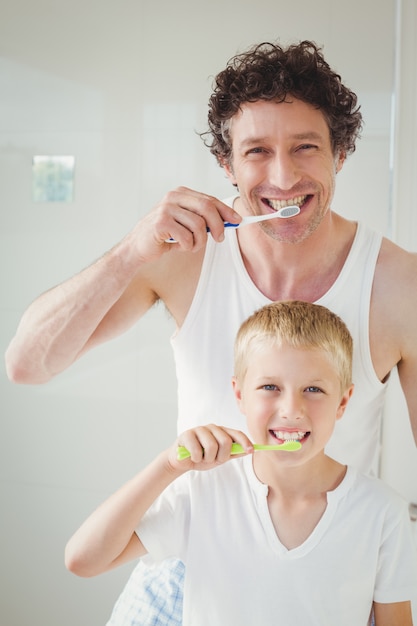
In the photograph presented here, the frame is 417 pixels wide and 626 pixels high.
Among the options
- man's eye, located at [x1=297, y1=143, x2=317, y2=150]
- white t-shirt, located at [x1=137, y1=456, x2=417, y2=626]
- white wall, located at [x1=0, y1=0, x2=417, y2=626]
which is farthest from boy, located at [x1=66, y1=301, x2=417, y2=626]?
white wall, located at [x1=0, y1=0, x2=417, y2=626]

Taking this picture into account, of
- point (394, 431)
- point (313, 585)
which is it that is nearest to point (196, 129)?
point (394, 431)

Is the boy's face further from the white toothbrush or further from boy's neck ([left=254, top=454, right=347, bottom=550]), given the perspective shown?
the white toothbrush

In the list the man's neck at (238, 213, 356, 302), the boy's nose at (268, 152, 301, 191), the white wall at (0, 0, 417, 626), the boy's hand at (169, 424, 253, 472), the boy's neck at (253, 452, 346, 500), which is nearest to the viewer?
the boy's hand at (169, 424, 253, 472)

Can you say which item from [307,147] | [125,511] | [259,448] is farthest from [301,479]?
[307,147]

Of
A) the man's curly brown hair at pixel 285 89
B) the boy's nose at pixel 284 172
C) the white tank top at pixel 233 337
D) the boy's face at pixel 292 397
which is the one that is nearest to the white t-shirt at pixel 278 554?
the boy's face at pixel 292 397

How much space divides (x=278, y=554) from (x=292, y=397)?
204 mm

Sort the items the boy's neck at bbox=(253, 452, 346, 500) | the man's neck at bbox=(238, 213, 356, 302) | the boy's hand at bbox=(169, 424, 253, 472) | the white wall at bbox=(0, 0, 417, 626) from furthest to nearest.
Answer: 1. the white wall at bbox=(0, 0, 417, 626)
2. the man's neck at bbox=(238, 213, 356, 302)
3. the boy's neck at bbox=(253, 452, 346, 500)
4. the boy's hand at bbox=(169, 424, 253, 472)

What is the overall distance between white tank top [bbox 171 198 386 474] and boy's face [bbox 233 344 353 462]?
24cm

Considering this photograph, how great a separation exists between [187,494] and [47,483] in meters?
1.07

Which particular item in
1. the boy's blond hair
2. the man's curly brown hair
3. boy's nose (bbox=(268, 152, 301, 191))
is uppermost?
the man's curly brown hair

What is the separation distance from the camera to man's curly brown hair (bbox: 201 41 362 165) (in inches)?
44.7

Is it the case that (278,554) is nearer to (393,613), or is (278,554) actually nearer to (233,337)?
(393,613)

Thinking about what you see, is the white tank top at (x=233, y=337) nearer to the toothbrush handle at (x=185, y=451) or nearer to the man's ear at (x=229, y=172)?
the man's ear at (x=229, y=172)

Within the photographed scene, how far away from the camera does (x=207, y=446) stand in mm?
870
